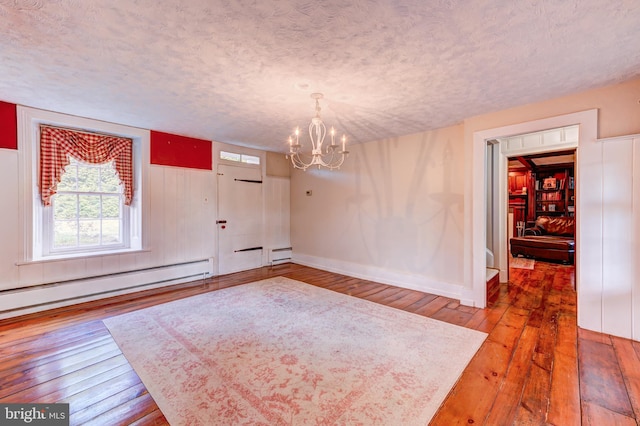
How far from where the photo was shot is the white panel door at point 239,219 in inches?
199

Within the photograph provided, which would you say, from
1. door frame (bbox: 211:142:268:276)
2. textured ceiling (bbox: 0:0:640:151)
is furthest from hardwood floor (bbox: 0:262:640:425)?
textured ceiling (bbox: 0:0:640:151)

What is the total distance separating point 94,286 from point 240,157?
3060 millimetres

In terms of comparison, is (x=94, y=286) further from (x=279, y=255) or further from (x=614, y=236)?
(x=614, y=236)

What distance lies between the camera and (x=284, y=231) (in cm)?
615

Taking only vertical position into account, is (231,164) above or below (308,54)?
below

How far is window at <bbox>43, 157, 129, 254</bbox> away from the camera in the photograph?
3531 mm

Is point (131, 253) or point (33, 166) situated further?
point (131, 253)

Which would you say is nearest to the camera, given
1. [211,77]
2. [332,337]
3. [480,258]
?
[211,77]

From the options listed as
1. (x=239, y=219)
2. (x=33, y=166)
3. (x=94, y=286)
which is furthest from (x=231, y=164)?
(x=94, y=286)

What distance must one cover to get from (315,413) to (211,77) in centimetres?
273

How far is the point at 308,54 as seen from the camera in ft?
6.69

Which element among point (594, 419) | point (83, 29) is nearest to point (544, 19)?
point (594, 419)

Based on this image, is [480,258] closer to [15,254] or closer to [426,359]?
[426,359]

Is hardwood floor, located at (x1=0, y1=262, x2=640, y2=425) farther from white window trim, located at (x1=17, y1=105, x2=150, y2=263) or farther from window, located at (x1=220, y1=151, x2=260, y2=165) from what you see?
window, located at (x1=220, y1=151, x2=260, y2=165)
